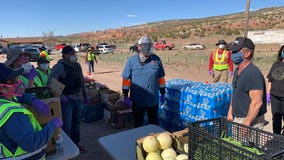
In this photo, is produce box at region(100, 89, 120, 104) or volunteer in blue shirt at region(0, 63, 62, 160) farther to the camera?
produce box at region(100, 89, 120, 104)

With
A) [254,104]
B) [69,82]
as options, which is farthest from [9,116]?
[69,82]

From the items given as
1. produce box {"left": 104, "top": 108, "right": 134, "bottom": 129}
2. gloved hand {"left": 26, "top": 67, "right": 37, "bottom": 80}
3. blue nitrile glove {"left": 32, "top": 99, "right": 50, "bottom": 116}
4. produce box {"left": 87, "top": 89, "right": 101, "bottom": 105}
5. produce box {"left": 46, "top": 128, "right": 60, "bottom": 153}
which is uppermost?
gloved hand {"left": 26, "top": 67, "right": 37, "bottom": 80}

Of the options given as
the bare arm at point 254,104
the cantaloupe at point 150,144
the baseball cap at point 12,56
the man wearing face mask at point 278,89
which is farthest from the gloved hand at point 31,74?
the man wearing face mask at point 278,89

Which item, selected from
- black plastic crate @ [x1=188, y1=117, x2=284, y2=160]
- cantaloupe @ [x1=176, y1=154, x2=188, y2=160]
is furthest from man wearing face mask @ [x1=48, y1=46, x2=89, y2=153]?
black plastic crate @ [x1=188, y1=117, x2=284, y2=160]

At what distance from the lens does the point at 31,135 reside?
2150mm

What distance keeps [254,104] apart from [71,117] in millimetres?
3203

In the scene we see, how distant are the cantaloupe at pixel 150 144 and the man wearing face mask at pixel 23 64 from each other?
262 cm

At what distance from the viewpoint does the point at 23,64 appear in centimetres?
450

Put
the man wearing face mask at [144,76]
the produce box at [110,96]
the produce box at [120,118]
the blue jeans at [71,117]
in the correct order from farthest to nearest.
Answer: the produce box at [110,96] → the produce box at [120,118] → the blue jeans at [71,117] → the man wearing face mask at [144,76]

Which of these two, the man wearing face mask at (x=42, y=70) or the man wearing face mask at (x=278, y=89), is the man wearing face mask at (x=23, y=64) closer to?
the man wearing face mask at (x=42, y=70)

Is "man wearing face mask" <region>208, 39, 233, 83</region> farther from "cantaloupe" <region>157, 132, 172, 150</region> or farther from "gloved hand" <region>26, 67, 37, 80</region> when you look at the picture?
"cantaloupe" <region>157, 132, 172, 150</region>

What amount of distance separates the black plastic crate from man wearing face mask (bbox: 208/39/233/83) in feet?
19.3

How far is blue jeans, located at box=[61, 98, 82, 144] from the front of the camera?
16.0ft

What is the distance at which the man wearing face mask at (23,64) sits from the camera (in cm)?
416
